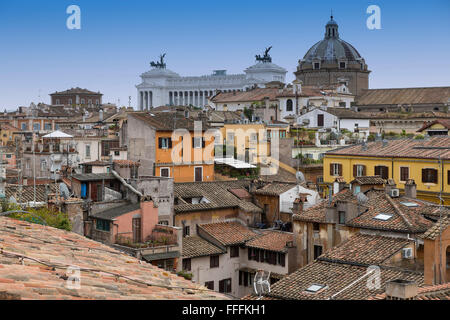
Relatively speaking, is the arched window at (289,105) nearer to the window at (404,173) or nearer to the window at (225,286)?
the window at (404,173)

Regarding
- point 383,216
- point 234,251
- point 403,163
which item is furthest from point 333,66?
point 383,216

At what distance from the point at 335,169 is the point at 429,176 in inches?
187

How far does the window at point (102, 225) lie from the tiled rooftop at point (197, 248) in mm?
2194

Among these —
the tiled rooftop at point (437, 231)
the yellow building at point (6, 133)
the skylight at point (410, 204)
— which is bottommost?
the skylight at point (410, 204)

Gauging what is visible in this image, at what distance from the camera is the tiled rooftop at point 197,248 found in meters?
19.2

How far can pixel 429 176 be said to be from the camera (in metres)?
23.2

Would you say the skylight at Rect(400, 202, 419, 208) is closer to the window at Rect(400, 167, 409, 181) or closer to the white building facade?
the window at Rect(400, 167, 409, 181)

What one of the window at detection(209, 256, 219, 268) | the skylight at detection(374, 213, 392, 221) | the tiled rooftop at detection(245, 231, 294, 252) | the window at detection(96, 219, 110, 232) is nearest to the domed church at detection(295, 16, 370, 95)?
the tiled rooftop at detection(245, 231, 294, 252)

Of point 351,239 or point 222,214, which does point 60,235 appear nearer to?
point 351,239

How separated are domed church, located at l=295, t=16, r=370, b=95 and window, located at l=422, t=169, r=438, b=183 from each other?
1688 inches

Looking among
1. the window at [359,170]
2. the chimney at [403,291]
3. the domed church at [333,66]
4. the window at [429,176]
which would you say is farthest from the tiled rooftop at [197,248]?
the domed church at [333,66]

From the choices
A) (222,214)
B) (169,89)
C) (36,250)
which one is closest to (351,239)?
(222,214)
